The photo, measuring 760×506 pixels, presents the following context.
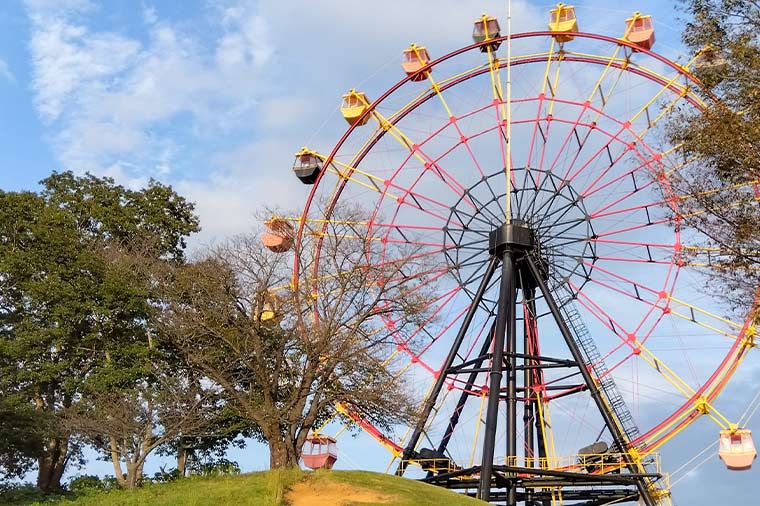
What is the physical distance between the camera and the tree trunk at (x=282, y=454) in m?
21.2

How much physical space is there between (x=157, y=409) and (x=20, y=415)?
17.4 ft

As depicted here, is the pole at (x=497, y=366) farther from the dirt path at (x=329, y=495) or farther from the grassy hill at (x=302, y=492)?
the dirt path at (x=329, y=495)

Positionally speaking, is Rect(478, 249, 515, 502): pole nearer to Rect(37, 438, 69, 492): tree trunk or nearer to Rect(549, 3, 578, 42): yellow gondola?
Rect(549, 3, 578, 42): yellow gondola

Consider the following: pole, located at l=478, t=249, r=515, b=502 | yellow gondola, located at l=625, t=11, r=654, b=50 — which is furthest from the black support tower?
yellow gondola, located at l=625, t=11, r=654, b=50

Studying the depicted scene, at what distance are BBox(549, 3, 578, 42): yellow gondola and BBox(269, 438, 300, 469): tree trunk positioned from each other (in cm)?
1544

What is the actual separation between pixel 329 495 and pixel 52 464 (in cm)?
1523

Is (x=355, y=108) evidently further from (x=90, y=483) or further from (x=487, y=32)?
(x=90, y=483)

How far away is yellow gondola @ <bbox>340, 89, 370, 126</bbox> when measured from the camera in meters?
29.9

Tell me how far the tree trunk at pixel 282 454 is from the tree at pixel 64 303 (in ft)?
25.4

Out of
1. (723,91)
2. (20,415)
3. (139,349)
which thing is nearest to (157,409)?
(139,349)

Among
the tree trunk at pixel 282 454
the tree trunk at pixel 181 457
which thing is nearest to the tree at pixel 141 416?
the tree trunk at pixel 181 457

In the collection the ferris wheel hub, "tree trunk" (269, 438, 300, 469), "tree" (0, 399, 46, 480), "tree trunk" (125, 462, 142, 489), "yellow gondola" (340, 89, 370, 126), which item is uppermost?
"yellow gondola" (340, 89, 370, 126)

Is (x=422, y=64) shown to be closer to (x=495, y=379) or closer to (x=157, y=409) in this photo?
(x=495, y=379)

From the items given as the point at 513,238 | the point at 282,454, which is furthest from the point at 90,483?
the point at 513,238
